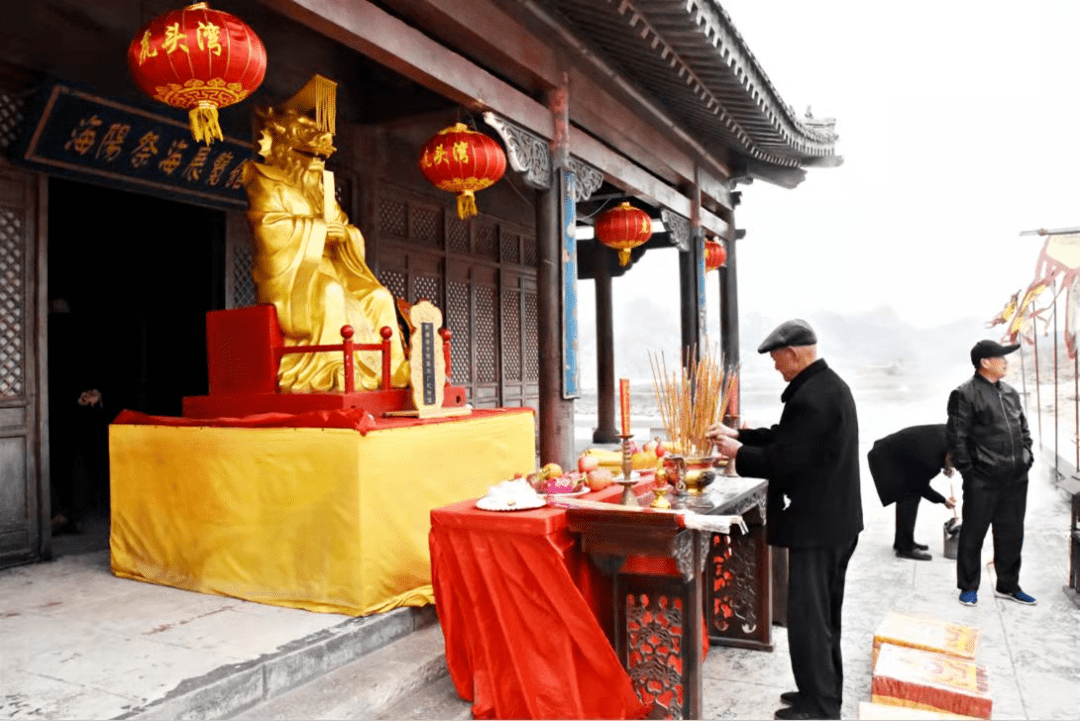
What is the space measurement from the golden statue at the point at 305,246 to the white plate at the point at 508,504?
163 cm

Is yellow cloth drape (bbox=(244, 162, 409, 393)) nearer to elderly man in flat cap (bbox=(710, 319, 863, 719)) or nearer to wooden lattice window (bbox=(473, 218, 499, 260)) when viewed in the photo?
elderly man in flat cap (bbox=(710, 319, 863, 719))

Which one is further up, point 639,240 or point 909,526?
point 639,240

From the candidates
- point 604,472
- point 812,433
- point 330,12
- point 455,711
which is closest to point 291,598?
point 455,711

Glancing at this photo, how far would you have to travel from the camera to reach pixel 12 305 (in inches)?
172

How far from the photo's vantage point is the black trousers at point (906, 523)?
512 centimetres

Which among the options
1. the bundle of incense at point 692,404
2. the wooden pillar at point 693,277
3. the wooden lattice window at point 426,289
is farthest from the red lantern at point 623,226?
the bundle of incense at point 692,404

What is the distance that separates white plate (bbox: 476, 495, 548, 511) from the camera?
2.71 m

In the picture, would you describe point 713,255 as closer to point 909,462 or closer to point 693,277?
point 693,277

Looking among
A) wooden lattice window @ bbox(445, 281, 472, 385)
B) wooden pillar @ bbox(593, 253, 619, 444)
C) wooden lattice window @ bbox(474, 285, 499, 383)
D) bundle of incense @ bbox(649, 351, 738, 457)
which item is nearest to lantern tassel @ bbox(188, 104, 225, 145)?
bundle of incense @ bbox(649, 351, 738, 457)

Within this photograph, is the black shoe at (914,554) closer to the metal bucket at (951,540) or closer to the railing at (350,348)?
the metal bucket at (951,540)

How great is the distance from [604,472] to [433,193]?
481 cm

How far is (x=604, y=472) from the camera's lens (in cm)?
323

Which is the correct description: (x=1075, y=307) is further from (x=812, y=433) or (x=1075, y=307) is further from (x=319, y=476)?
(x=319, y=476)

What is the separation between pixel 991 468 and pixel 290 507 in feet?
11.4
